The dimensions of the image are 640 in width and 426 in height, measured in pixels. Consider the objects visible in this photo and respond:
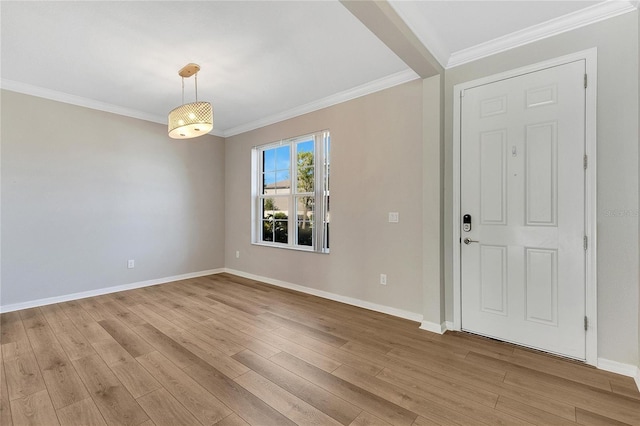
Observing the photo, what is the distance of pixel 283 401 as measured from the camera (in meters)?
1.77

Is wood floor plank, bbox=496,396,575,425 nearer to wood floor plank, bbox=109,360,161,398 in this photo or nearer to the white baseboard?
the white baseboard

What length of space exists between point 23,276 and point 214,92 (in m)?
3.23

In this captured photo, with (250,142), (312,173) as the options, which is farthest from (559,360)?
(250,142)

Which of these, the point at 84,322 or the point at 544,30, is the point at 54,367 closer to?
the point at 84,322

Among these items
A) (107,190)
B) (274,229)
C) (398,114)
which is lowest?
(274,229)

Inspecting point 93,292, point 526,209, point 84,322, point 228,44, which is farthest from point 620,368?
point 93,292

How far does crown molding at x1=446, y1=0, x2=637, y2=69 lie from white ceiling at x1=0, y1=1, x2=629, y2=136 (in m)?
0.03

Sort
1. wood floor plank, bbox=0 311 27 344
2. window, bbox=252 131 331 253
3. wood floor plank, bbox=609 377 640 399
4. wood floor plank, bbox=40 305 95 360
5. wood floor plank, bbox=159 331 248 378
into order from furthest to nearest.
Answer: window, bbox=252 131 331 253 < wood floor plank, bbox=0 311 27 344 < wood floor plank, bbox=40 305 95 360 < wood floor plank, bbox=159 331 248 378 < wood floor plank, bbox=609 377 640 399

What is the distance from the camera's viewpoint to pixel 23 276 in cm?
348

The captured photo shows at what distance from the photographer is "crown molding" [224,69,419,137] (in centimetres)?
312

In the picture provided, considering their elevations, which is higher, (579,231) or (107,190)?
(107,190)

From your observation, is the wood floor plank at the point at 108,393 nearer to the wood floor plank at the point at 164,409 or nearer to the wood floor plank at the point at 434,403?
the wood floor plank at the point at 164,409

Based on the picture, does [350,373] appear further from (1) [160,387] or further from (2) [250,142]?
(2) [250,142]

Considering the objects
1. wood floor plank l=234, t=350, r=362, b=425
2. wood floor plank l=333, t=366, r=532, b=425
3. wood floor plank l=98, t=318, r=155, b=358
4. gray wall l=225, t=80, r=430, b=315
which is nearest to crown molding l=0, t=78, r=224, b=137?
gray wall l=225, t=80, r=430, b=315
